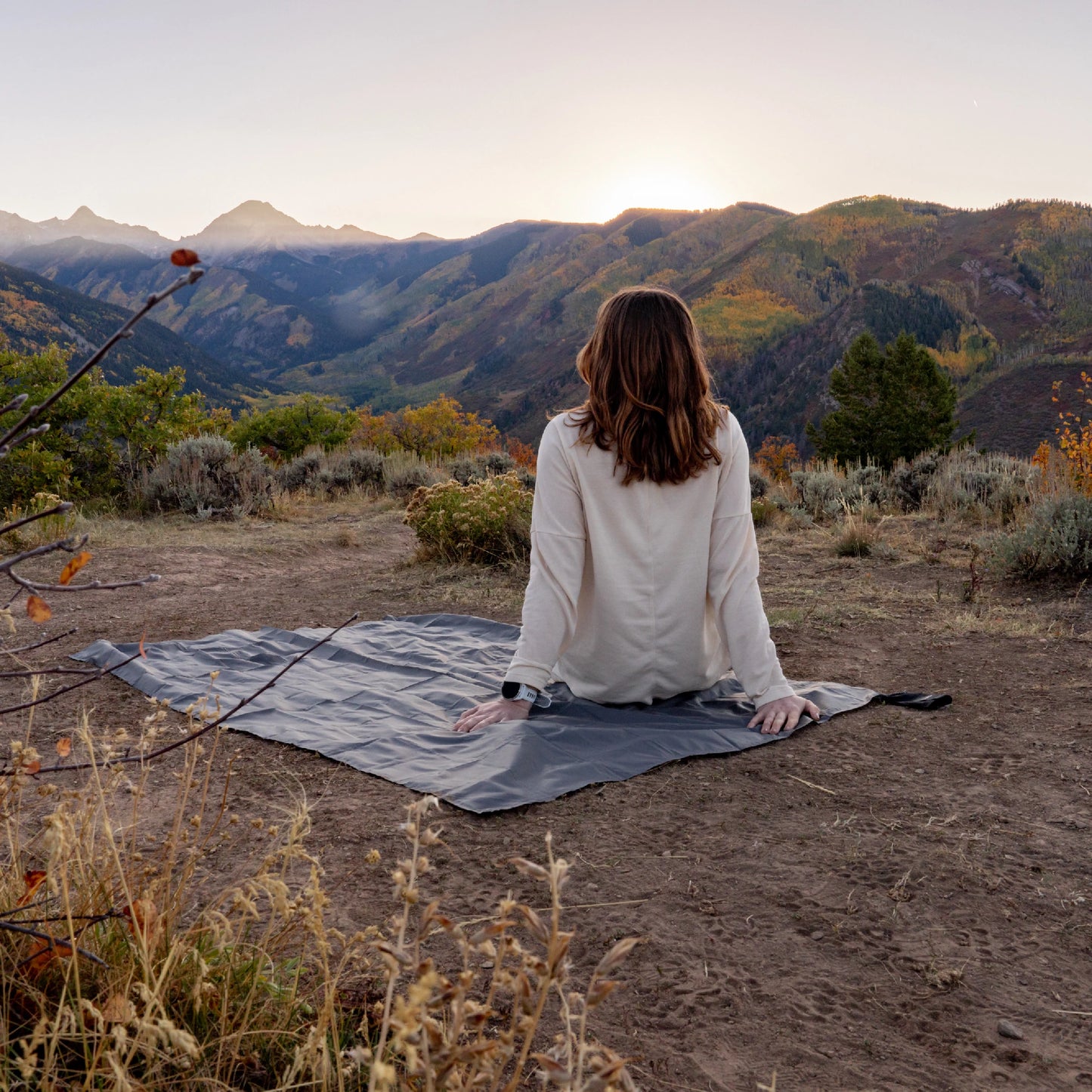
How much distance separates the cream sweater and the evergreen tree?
61.8 feet

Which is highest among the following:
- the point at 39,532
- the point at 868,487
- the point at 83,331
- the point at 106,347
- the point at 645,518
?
the point at 83,331

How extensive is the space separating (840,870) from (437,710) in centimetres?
181

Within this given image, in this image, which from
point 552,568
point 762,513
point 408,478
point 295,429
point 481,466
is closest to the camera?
point 552,568

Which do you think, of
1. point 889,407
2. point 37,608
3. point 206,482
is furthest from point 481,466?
point 889,407

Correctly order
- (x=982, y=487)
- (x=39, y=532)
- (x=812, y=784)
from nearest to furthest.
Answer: (x=812, y=784), (x=39, y=532), (x=982, y=487)

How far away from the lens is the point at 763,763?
9.30 ft

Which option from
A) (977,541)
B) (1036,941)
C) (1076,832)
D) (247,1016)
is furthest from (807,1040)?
(977,541)

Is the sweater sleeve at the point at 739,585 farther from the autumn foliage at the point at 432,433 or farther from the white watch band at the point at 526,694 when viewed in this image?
the autumn foliage at the point at 432,433

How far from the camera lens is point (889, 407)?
71.1 ft

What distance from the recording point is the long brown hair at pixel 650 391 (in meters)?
2.83

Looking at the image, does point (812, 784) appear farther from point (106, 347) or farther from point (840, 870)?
point (106, 347)

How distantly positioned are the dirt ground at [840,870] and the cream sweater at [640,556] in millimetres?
473

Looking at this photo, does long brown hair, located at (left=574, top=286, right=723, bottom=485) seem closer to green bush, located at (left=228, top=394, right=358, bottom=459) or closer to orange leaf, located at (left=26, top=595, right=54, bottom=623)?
orange leaf, located at (left=26, top=595, right=54, bottom=623)

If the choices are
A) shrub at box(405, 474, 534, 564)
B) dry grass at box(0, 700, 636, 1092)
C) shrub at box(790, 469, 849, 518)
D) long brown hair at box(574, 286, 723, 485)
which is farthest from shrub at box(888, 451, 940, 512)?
dry grass at box(0, 700, 636, 1092)
